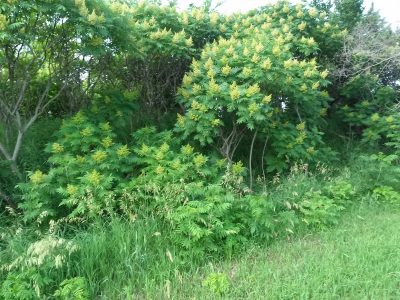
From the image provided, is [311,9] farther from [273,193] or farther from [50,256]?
[50,256]

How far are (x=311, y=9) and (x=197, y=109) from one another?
420 centimetres

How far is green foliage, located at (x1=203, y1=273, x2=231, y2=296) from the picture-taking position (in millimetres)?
3104

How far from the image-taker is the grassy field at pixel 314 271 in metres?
3.02

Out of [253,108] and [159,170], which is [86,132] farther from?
[253,108]

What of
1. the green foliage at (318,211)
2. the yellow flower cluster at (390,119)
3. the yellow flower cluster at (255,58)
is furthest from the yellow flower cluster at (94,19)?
the yellow flower cluster at (390,119)

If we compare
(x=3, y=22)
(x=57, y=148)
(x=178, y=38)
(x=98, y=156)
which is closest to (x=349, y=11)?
(x=178, y=38)

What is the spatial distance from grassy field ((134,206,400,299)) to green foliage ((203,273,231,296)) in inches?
1.4

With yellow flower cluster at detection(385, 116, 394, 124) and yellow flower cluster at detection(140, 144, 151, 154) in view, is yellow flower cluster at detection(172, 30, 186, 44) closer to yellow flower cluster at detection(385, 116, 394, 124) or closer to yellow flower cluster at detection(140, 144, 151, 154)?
yellow flower cluster at detection(140, 144, 151, 154)

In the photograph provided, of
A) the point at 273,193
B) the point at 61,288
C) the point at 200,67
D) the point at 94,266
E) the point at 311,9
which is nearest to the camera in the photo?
the point at 61,288

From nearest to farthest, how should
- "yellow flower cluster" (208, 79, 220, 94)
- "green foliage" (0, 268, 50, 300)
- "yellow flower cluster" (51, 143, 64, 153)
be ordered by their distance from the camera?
"green foliage" (0, 268, 50, 300)
"yellow flower cluster" (51, 143, 64, 153)
"yellow flower cluster" (208, 79, 220, 94)

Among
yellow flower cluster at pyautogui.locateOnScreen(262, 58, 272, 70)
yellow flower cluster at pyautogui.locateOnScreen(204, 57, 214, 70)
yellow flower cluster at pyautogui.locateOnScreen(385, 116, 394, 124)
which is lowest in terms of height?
yellow flower cluster at pyautogui.locateOnScreen(385, 116, 394, 124)

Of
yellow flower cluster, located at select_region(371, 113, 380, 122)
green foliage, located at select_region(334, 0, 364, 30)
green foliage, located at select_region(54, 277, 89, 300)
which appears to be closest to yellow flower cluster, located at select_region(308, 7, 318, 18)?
green foliage, located at select_region(334, 0, 364, 30)

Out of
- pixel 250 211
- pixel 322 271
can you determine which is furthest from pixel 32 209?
pixel 322 271

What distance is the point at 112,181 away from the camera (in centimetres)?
449
